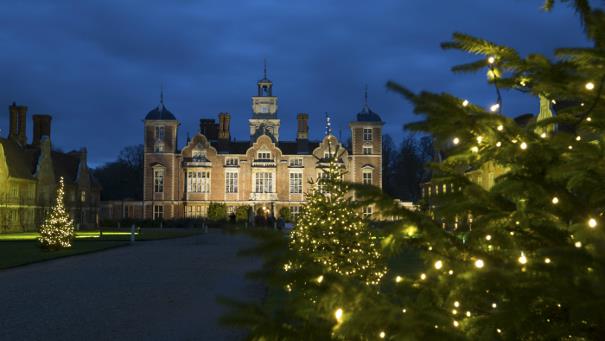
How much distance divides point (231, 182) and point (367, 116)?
14888 mm

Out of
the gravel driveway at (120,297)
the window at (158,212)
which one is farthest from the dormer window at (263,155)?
the gravel driveway at (120,297)

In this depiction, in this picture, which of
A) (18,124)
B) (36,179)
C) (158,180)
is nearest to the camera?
(36,179)

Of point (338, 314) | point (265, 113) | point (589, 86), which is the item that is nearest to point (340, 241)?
point (589, 86)

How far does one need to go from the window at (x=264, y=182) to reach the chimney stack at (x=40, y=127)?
1957cm

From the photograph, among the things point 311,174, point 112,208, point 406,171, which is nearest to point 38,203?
point 112,208

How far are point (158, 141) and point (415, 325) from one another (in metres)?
60.2

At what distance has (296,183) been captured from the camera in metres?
61.3

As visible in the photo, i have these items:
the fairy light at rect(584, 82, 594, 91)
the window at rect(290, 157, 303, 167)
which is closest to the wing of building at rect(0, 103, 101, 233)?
the window at rect(290, 157, 303, 167)

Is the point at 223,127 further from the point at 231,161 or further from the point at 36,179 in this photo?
the point at 36,179

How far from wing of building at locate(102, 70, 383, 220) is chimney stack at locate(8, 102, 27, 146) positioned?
1076cm

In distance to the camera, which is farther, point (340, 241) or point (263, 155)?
point (263, 155)

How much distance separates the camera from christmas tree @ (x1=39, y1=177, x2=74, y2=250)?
25.3 metres

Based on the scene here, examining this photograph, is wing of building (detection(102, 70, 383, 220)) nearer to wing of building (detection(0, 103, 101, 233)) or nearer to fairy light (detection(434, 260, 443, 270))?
wing of building (detection(0, 103, 101, 233))

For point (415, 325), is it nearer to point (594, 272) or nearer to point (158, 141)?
point (594, 272)
